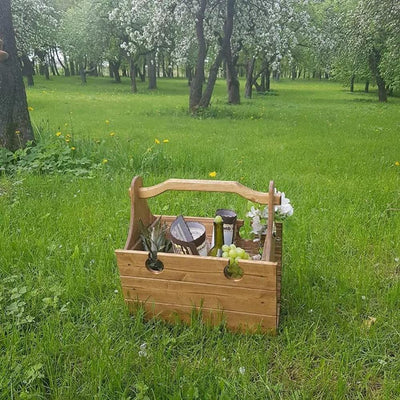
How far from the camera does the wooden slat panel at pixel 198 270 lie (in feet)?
6.72

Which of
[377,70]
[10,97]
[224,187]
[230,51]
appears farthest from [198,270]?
[377,70]

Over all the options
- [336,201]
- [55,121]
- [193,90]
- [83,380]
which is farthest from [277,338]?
[193,90]

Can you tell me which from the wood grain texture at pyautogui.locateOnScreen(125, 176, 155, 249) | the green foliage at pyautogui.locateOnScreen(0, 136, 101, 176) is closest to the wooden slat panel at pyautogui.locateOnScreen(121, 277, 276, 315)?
the wood grain texture at pyautogui.locateOnScreen(125, 176, 155, 249)

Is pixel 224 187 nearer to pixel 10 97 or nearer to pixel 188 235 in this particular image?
pixel 188 235

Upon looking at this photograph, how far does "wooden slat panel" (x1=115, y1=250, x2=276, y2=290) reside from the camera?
2.05 meters

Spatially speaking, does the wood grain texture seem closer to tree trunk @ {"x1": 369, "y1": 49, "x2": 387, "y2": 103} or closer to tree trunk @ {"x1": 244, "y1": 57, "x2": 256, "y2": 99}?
tree trunk @ {"x1": 244, "y1": 57, "x2": 256, "y2": 99}

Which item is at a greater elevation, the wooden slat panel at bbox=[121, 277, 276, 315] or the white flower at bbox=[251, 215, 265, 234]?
the white flower at bbox=[251, 215, 265, 234]

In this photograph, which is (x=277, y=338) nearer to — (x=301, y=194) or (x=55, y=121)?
(x=301, y=194)

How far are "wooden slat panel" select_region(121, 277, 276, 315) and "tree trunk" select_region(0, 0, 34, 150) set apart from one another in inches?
171

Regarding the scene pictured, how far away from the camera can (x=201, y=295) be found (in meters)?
2.22

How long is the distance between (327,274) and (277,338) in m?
0.84

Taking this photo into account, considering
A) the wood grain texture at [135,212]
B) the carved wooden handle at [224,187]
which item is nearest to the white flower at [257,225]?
the carved wooden handle at [224,187]

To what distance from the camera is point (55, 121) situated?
11.0 m

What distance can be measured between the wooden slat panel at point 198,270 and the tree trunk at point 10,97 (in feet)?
14.2
